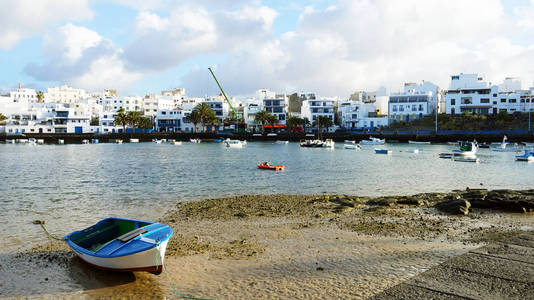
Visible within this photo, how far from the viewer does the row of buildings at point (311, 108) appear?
10375 cm

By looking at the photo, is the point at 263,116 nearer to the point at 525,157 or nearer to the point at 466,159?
the point at 466,159

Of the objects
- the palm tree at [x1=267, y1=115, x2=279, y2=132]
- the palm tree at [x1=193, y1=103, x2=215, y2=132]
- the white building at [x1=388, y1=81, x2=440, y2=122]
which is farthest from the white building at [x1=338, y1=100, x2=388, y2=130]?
the palm tree at [x1=193, y1=103, x2=215, y2=132]

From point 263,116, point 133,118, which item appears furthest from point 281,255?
point 133,118

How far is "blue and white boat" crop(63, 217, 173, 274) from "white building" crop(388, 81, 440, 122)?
365 ft

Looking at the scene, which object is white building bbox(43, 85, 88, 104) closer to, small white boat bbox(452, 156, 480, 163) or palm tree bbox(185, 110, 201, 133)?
palm tree bbox(185, 110, 201, 133)

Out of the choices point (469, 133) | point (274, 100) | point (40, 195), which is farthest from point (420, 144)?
point (40, 195)

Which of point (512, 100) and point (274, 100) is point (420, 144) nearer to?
point (512, 100)

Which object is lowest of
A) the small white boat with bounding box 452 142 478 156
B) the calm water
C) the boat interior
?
the calm water

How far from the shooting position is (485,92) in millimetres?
103625

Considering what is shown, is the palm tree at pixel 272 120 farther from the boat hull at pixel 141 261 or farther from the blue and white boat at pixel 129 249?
the boat hull at pixel 141 261

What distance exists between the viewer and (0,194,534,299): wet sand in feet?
31.1

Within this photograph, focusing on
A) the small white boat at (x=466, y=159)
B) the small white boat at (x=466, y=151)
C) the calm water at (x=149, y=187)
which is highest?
the small white boat at (x=466, y=151)

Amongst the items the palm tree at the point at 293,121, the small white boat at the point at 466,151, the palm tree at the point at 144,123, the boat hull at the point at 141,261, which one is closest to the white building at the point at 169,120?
the palm tree at the point at 144,123

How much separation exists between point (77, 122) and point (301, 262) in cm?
13397
